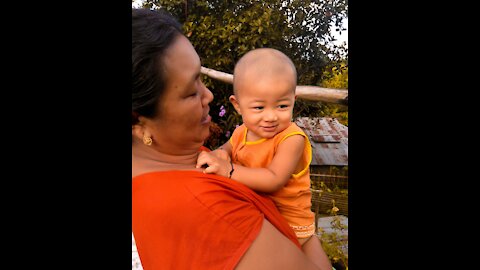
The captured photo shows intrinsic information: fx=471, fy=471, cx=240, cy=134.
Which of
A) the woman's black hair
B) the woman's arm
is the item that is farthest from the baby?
the woman's black hair

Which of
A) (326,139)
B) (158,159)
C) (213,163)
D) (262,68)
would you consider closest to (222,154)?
(213,163)

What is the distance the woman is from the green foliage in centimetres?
23

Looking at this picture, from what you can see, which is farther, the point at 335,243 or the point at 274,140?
the point at 335,243

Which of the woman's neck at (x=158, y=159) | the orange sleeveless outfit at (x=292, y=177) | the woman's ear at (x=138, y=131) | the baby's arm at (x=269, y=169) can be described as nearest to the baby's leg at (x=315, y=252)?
the orange sleeveless outfit at (x=292, y=177)

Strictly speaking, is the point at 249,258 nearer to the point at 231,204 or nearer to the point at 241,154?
the point at 231,204

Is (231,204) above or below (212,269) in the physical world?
above

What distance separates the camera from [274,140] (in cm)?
157

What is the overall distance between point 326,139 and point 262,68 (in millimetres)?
445

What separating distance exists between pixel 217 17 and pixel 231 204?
73 centimetres

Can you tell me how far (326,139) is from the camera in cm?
179

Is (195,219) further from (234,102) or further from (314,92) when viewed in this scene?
(314,92)

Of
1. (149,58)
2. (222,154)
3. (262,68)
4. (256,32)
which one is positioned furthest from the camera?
(256,32)

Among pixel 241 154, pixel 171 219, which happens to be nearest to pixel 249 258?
pixel 171 219

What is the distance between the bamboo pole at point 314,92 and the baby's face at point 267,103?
0.57ft
